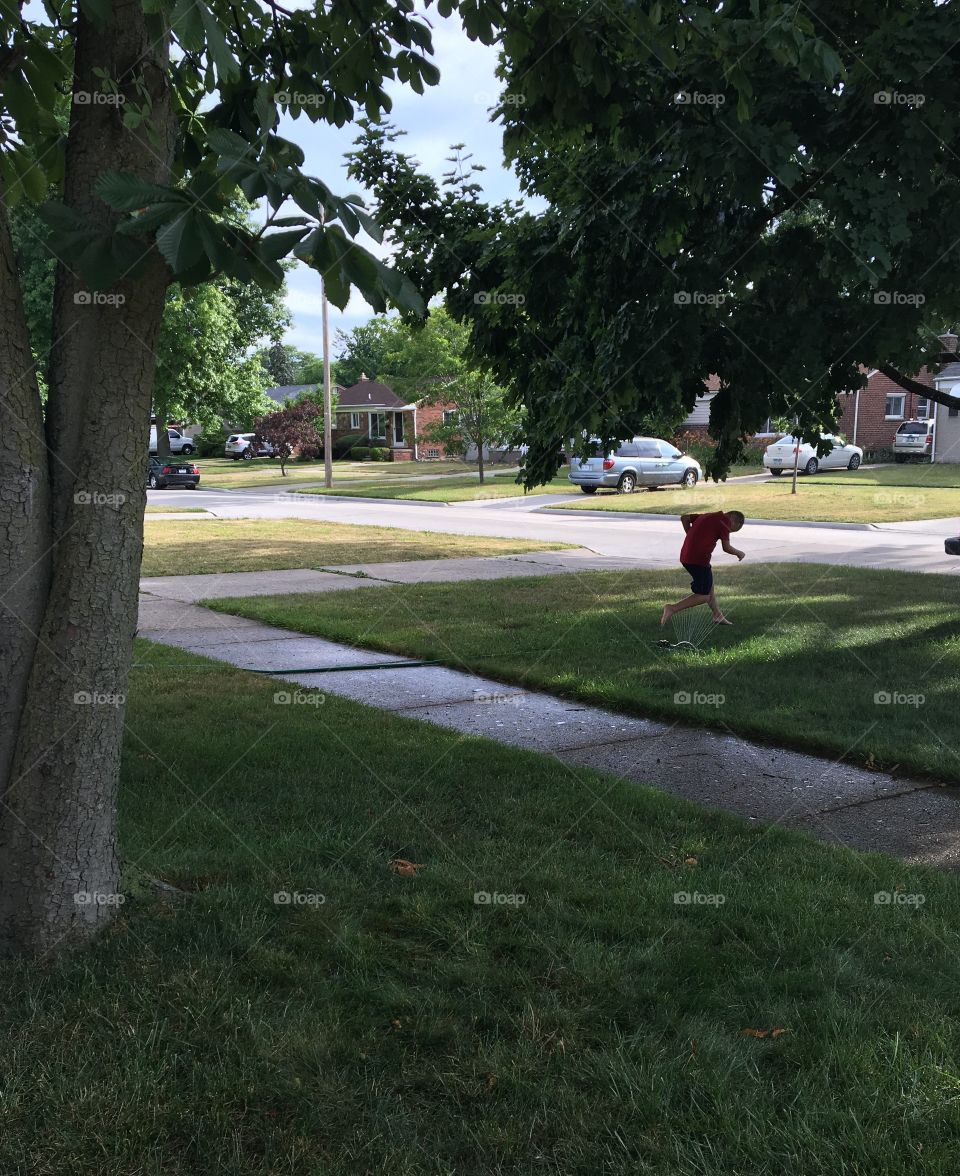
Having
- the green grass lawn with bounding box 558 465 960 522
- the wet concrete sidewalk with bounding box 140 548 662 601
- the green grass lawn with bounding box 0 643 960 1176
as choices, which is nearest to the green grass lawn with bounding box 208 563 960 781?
the wet concrete sidewalk with bounding box 140 548 662 601

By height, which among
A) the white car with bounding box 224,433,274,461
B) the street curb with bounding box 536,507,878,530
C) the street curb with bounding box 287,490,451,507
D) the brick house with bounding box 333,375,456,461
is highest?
the brick house with bounding box 333,375,456,461

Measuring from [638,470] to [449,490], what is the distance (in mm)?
6594

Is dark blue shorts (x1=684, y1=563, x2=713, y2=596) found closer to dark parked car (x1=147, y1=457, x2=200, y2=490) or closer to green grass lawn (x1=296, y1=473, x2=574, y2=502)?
green grass lawn (x1=296, y1=473, x2=574, y2=502)

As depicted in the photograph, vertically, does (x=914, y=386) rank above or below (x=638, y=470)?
above

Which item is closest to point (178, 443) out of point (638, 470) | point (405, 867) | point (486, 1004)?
point (638, 470)

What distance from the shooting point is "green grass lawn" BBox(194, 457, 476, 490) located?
1818 inches

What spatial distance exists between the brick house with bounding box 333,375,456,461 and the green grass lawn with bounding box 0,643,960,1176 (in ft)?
178

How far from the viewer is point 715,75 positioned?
6.30 meters

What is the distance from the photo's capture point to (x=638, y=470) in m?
34.6

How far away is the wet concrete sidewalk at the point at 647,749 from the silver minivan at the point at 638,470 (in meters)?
25.0

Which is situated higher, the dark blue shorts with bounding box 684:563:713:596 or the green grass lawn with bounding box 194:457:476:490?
the green grass lawn with bounding box 194:457:476:490

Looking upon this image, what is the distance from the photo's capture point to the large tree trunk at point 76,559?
138 inches

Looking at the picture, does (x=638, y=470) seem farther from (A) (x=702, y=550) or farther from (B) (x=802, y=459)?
(A) (x=702, y=550)

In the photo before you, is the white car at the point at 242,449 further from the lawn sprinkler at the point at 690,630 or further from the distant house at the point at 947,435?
the lawn sprinkler at the point at 690,630
